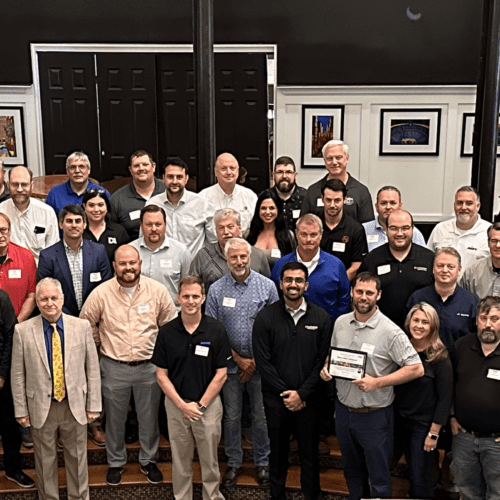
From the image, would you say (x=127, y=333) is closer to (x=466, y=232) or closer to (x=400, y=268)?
(x=400, y=268)

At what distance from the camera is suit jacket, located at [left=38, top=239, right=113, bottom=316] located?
15.6 feet

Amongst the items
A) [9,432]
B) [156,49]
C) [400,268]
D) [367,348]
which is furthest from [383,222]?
[156,49]

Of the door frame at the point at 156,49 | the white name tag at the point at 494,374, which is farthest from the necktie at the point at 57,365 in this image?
the door frame at the point at 156,49

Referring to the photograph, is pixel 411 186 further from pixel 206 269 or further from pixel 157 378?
pixel 157 378

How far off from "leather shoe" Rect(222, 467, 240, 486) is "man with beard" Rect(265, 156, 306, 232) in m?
1.93

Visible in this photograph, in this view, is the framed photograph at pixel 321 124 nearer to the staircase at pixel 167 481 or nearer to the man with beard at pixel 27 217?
the man with beard at pixel 27 217

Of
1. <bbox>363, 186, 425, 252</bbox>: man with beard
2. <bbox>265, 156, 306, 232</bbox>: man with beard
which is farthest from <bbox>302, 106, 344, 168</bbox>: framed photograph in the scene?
<bbox>363, 186, 425, 252</bbox>: man with beard

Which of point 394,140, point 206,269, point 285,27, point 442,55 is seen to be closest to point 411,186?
point 394,140

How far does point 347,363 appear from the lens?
4109 millimetres

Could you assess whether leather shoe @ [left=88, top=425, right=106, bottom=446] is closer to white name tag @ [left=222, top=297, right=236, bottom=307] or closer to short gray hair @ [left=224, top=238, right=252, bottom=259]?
white name tag @ [left=222, top=297, right=236, bottom=307]

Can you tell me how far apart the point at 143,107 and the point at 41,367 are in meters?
5.01

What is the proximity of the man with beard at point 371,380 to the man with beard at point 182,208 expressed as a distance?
1.67 meters

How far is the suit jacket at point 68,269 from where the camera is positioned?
475 cm

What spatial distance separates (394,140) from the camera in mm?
8578
